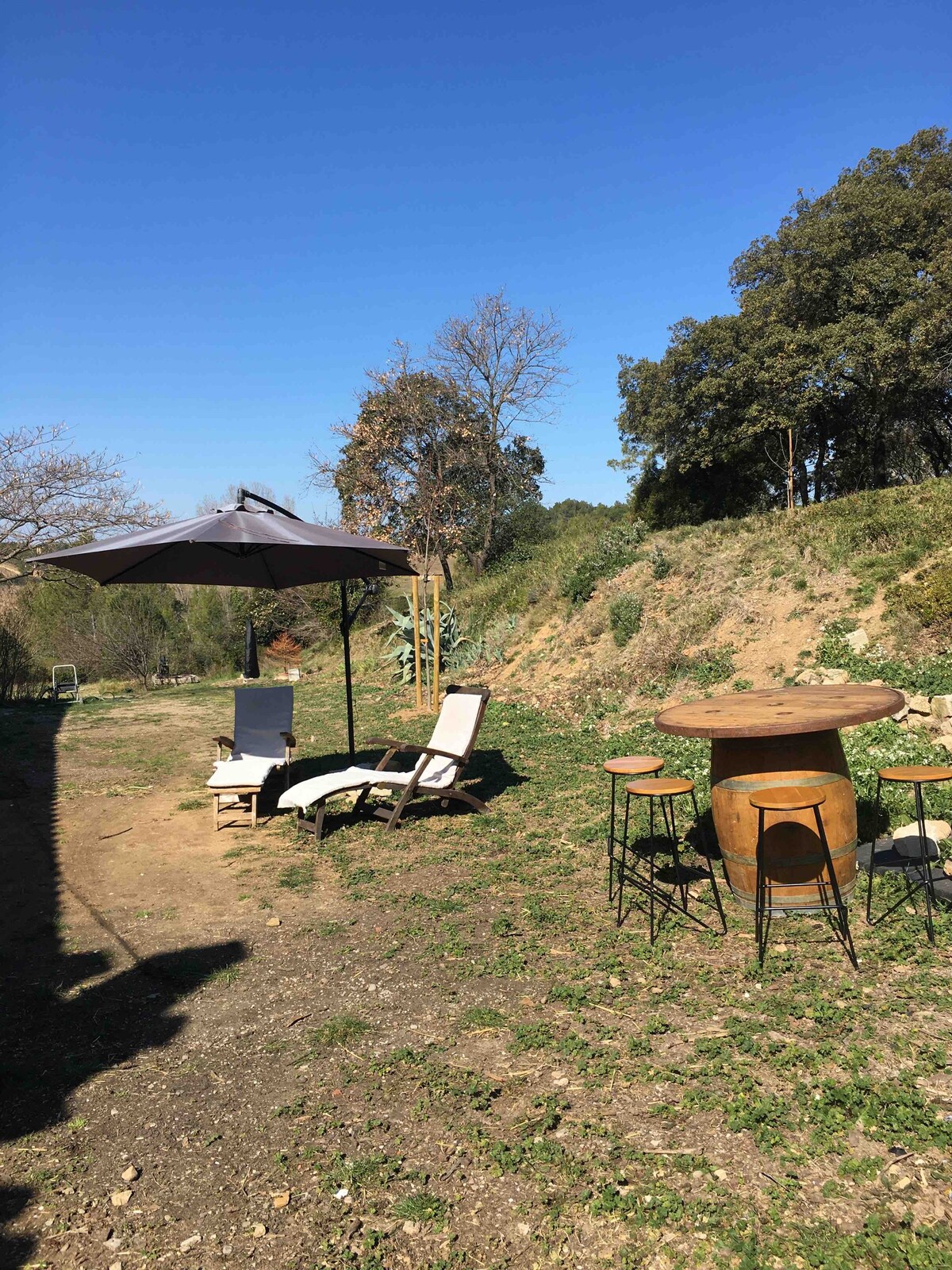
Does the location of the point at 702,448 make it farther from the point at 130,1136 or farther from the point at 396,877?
the point at 130,1136

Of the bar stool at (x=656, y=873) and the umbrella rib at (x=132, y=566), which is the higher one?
the umbrella rib at (x=132, y=566)

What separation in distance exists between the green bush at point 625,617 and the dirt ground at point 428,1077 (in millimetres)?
6508

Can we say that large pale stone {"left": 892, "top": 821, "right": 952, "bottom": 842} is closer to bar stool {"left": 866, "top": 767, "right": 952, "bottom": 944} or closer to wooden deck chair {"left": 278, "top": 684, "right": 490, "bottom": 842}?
bar stool {"left": 866, "top": 767, "right": 952, "bottom": 944}

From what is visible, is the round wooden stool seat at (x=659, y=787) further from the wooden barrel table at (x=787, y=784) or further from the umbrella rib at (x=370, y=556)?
the umbrella rib at (x=370, y=556)

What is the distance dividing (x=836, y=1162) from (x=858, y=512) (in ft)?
33.5

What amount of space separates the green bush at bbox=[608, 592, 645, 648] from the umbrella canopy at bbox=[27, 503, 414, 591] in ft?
15.0

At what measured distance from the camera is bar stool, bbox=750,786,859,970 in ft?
11.1

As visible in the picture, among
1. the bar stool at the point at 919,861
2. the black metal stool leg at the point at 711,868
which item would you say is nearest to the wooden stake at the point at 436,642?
the black metal stool leg at the point at 711,868

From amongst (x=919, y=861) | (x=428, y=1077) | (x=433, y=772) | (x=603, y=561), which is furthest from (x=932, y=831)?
(x=603, y=561)

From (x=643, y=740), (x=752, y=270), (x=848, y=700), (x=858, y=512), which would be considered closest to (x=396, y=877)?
(x=848, y=700)

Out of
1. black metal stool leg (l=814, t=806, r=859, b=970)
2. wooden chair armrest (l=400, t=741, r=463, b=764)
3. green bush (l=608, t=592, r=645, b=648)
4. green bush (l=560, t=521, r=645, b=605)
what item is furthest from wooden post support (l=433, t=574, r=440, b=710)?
black metal stool leg (l=814, t=806, r=859, b=970)

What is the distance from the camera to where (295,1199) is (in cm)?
222

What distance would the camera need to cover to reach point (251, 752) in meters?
7.16

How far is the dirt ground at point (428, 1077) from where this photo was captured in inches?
81.6
